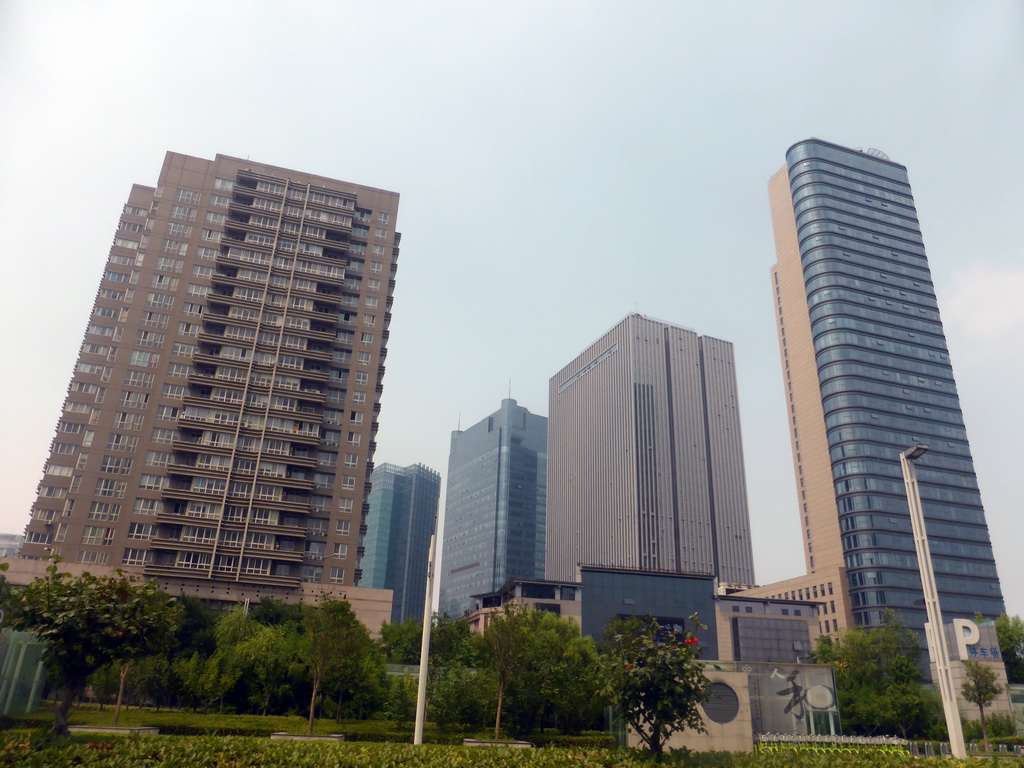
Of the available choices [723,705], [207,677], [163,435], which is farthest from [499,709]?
[163,435]

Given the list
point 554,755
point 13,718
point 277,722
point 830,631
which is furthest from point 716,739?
point 830,631

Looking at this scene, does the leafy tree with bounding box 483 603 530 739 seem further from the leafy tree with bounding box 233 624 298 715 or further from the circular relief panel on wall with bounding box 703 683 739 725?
the leafy tree with bounding box 233 624 298 715

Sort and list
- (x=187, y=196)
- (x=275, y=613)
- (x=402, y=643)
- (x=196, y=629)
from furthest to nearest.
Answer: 1. (x=187, y=196)
2. (x=402, y=643)
3. (x=275, y=613)
4. (x=196, y=629)

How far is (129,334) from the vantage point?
8900 cm

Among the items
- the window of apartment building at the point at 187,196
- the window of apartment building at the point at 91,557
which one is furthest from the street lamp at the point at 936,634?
the window of apartment building at the point at 187,196

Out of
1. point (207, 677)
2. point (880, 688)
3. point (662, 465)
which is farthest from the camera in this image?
point (662, 465)

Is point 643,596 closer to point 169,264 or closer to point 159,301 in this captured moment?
point 159,301

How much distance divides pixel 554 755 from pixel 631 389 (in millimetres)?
165747

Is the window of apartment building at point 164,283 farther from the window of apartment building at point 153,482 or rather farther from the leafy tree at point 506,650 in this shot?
the leafy tree at point 506,650

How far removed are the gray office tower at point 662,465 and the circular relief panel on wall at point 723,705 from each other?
428 feet

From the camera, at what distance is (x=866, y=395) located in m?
144

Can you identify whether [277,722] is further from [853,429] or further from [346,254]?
[853,429]

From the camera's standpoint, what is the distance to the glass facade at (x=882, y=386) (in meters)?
134

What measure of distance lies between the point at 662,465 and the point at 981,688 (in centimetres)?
11285
